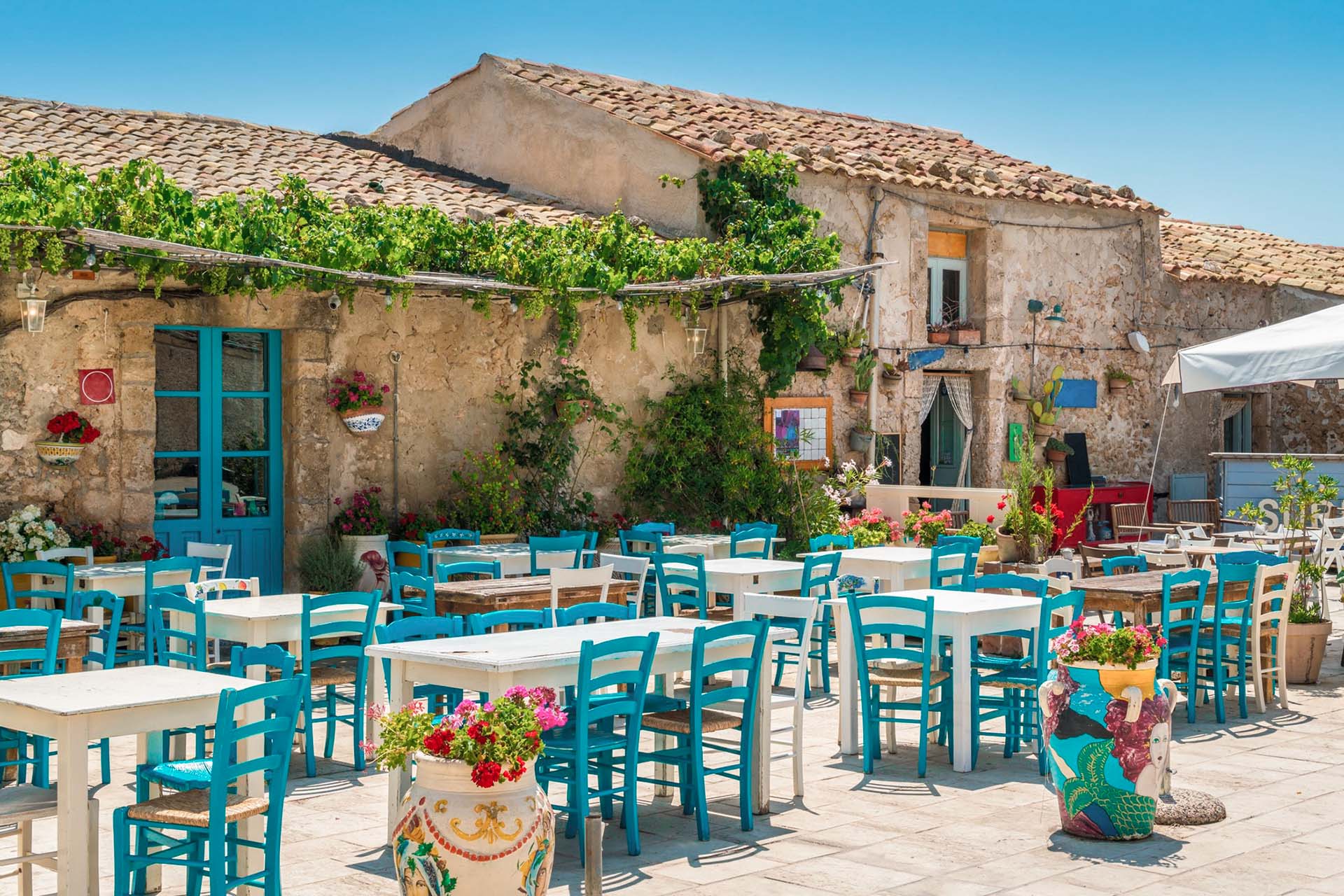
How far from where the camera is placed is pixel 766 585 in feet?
28.5

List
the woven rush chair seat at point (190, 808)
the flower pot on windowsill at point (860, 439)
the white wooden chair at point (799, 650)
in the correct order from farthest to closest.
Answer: the flower pot on windowsill at point (860, 439) → the white wooden chair at point (799, 650) → the woven rush chair seat at point (190, 808)

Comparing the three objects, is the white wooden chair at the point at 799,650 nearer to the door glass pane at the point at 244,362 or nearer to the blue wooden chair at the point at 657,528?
the blue wooden chair at the point at 657,528

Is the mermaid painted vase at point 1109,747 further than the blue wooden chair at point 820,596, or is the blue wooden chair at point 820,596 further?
the blue wooden chair at point 820,596

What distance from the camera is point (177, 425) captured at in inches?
441

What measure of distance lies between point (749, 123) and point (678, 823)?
11.4 meters

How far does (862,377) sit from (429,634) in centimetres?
978

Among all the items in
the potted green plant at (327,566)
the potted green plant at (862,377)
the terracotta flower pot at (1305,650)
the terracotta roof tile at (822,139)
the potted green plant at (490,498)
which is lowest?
the terracotta flower pot at (1305,650)

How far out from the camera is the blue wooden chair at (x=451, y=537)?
10609 mm

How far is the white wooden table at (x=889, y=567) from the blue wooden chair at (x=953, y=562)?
76 mm

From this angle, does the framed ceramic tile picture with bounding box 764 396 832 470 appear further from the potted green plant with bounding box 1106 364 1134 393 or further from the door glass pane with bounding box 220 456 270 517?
the door glass pane with bounding box 220 456 270 517

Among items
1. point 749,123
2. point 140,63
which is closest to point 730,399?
point 749,123

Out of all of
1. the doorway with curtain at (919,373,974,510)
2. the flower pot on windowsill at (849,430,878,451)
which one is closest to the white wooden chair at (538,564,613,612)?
the flower pot on windowsill at (849,430,878,451)

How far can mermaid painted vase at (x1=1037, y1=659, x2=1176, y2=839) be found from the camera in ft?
17.3

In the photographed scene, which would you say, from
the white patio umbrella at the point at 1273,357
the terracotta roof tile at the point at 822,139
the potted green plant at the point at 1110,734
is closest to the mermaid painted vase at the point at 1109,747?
the potted green plant at the point at 1110,734
